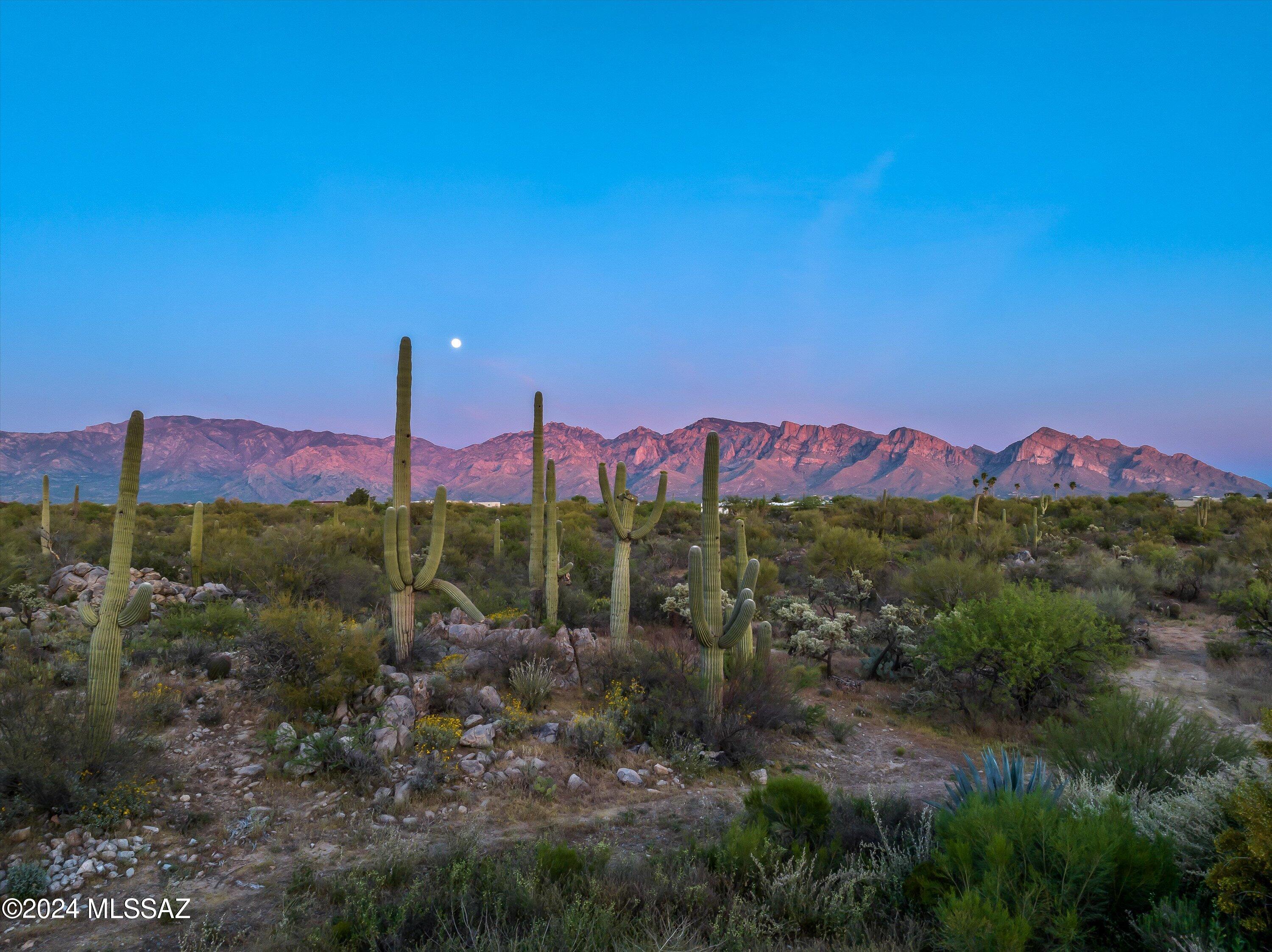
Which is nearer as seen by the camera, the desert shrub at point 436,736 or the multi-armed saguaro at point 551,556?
the desert shrub at point 436,736

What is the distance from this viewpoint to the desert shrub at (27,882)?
4406 mm

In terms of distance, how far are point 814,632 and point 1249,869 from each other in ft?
30.1

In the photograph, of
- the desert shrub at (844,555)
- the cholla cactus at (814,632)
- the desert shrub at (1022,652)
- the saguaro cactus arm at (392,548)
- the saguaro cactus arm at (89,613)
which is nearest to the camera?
the saguaro cactus arm at (89,613)

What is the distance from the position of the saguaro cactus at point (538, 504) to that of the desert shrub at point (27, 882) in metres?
9.23

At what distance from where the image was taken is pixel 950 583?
43.2 feet

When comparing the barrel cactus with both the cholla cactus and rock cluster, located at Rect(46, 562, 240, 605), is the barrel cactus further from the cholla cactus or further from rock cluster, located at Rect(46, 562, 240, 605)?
the cholla cactus

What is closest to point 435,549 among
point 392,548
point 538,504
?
point 392,548

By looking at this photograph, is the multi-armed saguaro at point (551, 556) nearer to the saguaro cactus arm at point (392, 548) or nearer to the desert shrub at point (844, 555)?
the saguaro cactus arm at point (392, 548)

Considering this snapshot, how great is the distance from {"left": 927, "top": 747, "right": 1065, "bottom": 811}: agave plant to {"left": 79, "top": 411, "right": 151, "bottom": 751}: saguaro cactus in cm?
800

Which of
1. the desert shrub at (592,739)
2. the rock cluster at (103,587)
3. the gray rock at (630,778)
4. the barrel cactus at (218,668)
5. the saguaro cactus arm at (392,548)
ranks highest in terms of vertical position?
the saguaro cactus arm at (392,548)

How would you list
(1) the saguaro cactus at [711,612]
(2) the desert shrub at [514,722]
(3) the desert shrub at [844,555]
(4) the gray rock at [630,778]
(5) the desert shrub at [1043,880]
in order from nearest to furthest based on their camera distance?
(5) the desert shrub at [1043,880] → (4) the gray rock at [630,778] → (2) the desert shrub at [514,722] → (1) the saguaro cactus at [711,612] → (3) the desert shrub at [844,555]

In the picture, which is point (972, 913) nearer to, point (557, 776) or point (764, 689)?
point (557, 776)

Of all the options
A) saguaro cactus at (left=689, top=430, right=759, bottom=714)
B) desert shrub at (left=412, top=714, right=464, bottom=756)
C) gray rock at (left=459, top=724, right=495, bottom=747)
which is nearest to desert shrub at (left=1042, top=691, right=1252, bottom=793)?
saguaro cactus at (left=689, top=430, right=759, bottom=714)


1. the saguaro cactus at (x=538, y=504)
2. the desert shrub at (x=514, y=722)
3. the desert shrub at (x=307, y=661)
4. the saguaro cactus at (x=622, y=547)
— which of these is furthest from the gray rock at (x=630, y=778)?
the saguaro cactus at (x=538, y=504)
